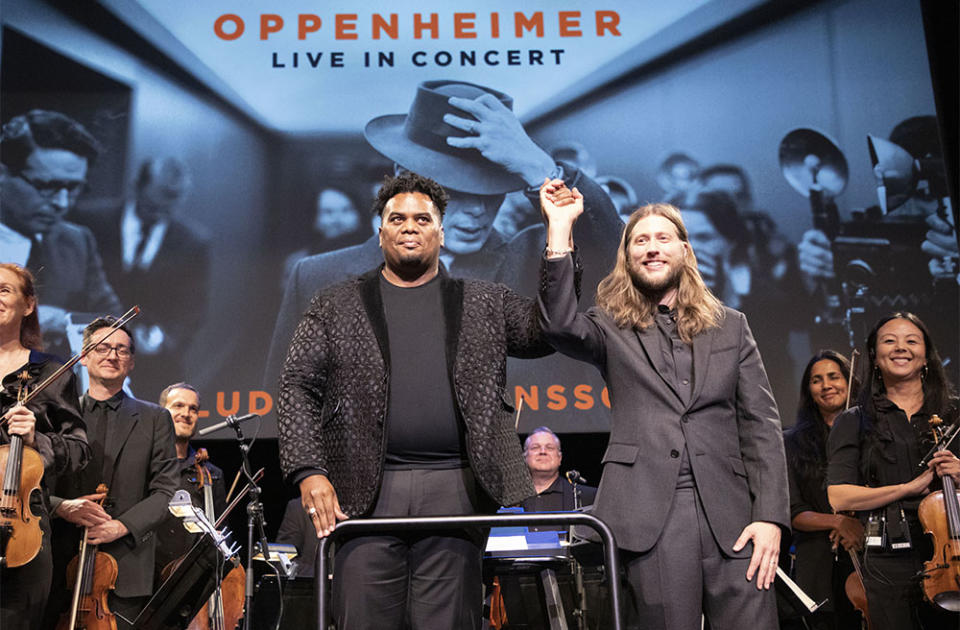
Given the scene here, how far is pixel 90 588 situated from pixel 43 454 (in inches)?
31.1

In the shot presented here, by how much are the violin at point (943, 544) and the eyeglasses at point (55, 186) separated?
187 inches

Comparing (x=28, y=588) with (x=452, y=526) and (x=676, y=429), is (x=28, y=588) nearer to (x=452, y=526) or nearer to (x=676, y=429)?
(x=452, y=526)

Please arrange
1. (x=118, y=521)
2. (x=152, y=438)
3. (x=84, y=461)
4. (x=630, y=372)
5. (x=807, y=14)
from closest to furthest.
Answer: (x=630, y=372)
(x=84, y=461)
(x=118, y=521)
(x=152, y=438)
(x=807, y=14)

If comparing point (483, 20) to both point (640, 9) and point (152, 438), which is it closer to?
point (640, 9)

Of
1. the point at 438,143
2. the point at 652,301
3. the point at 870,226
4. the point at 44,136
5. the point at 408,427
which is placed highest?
the point at 44,136

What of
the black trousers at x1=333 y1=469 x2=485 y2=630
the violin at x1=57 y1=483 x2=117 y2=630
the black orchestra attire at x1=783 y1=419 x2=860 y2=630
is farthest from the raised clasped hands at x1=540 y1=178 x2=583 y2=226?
the violin at x1=57 y1=483 x2=117 y2=630

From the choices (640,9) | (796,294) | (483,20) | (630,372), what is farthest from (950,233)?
(630,372)

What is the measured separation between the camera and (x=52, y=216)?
5344 mm

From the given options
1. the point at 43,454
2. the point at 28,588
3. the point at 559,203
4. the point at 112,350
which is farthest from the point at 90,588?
the point at 559,203

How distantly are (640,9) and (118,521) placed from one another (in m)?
4.30

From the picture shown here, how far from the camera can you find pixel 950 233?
5.39 meters

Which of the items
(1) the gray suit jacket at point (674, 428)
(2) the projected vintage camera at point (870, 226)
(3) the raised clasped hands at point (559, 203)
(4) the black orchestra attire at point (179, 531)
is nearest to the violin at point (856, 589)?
(2) the projected vintage camera at point (870, 226)

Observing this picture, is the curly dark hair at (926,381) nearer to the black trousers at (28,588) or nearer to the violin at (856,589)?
the violin at (856,589)

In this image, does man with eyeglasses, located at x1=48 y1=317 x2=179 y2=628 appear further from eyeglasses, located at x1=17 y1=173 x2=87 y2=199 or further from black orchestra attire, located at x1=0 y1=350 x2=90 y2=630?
eyeglasses, located at x1=17 y1=173 x2=87 y2=199
